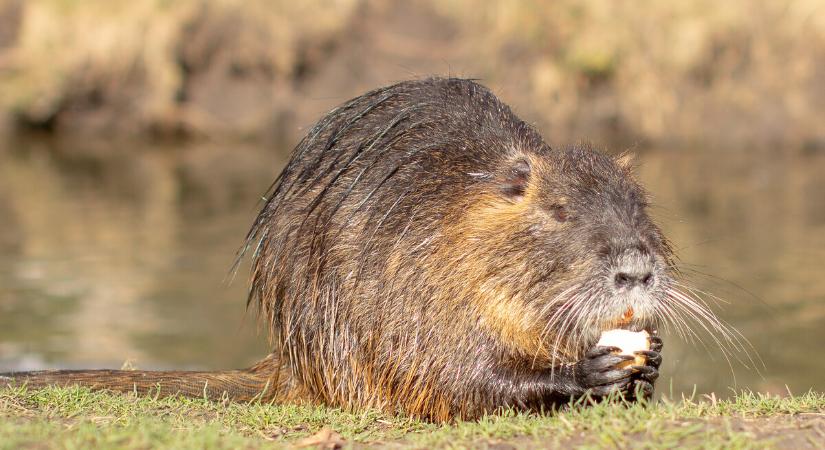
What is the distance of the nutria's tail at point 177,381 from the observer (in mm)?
4027

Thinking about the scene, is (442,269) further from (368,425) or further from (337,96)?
(337,96)

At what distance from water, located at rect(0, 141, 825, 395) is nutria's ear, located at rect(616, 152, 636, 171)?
0.79 metres

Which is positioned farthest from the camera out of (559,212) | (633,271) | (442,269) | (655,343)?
(442,269)

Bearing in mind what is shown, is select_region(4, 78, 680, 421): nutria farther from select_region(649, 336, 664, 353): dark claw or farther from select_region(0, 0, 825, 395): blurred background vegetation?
select_region(0, 0, 825, 395): blurred background vegetation

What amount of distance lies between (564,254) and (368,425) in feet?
2.98

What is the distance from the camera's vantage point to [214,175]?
13398 millimetres

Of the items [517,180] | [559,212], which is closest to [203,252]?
[517,180]

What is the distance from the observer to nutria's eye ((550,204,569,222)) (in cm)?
365

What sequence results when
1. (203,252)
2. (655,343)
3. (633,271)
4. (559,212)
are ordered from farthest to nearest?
1. (203,252)
2. (559,212)
3. (655,343)
4. (633,271)

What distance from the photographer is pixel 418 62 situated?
45.5 ft

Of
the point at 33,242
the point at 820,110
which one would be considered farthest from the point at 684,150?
the point at 33,242

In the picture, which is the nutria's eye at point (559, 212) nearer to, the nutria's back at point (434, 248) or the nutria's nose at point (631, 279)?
the nutria's back at point (434, 248)

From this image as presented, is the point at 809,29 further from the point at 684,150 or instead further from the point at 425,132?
the point at 425,132

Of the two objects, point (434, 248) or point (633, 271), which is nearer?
point (633, 271)
